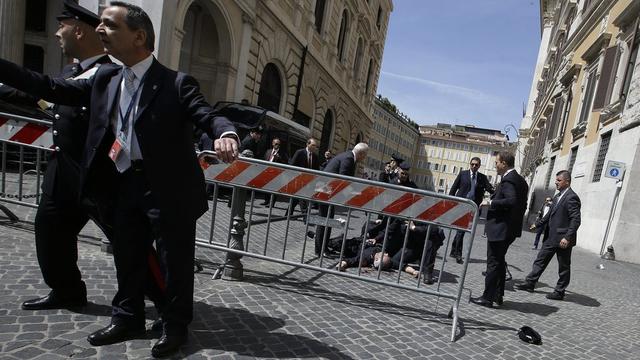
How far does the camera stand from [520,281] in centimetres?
671

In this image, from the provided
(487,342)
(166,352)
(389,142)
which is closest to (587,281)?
(487,342)

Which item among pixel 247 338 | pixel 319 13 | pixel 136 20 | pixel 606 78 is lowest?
pixel 247 338

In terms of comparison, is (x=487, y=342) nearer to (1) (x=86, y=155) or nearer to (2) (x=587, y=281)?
(1) (x=86, y=155)

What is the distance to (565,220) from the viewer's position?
19.6 feet

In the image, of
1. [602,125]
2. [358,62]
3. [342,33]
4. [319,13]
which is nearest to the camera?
[602,125]

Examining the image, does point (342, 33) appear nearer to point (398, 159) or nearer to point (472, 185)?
point (398, 159)

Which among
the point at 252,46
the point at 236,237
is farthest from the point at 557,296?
the point at 252,46

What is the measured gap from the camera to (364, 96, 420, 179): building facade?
73938 millimetres

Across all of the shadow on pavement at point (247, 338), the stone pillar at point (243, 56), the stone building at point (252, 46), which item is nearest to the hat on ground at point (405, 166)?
the shadow on pavement at point (247, 338)

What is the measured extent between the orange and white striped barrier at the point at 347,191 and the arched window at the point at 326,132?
70.0ft

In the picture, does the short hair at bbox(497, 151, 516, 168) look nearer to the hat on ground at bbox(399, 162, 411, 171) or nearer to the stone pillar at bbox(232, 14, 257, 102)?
the hat on ground at bbox(399, 162, 411, 171)

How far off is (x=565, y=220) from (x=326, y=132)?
20.9 m

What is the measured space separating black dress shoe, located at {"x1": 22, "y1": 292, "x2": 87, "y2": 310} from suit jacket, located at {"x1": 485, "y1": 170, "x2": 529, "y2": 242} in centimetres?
401

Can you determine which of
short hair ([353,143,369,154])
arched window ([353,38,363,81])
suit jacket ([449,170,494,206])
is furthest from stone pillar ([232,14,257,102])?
arched window ([353,38,363,81])
